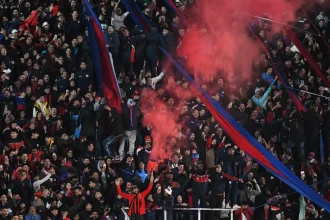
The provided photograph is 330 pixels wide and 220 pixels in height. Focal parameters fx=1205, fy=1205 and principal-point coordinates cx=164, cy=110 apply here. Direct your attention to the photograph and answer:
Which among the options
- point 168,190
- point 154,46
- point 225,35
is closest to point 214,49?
point 225,35

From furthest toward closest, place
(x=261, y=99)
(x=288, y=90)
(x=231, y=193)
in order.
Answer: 1. (x=261, y=99)
2. (x=288, y=90)
3. (x=231, y=193)

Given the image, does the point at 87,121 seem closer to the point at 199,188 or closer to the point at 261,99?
the point at 199,188

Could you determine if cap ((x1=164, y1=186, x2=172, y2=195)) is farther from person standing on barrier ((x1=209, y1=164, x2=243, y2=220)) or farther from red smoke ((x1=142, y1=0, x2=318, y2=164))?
red smoke ((x1=142, y1=0, x2=318, y2=164))

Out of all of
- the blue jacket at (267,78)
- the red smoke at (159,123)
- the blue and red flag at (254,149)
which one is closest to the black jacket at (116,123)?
the red smoke at (159,123)

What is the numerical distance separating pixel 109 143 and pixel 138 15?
159 inches

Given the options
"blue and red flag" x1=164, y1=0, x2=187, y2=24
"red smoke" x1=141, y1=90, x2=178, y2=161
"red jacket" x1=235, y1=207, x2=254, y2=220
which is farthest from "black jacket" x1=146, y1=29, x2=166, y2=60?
"red jacket" x1=235, y1=207, x2=254, y2=220

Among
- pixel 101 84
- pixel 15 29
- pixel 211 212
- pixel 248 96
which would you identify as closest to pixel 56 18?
pixel 15 29

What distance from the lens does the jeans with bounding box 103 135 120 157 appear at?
25.3 meters

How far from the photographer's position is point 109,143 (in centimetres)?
2534

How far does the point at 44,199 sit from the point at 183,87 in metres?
4.18

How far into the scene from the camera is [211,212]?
24000mm

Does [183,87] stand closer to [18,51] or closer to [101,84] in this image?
[101,84]

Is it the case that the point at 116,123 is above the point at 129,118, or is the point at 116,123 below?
below

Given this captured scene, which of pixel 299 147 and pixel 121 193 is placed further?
pixel 299 147
